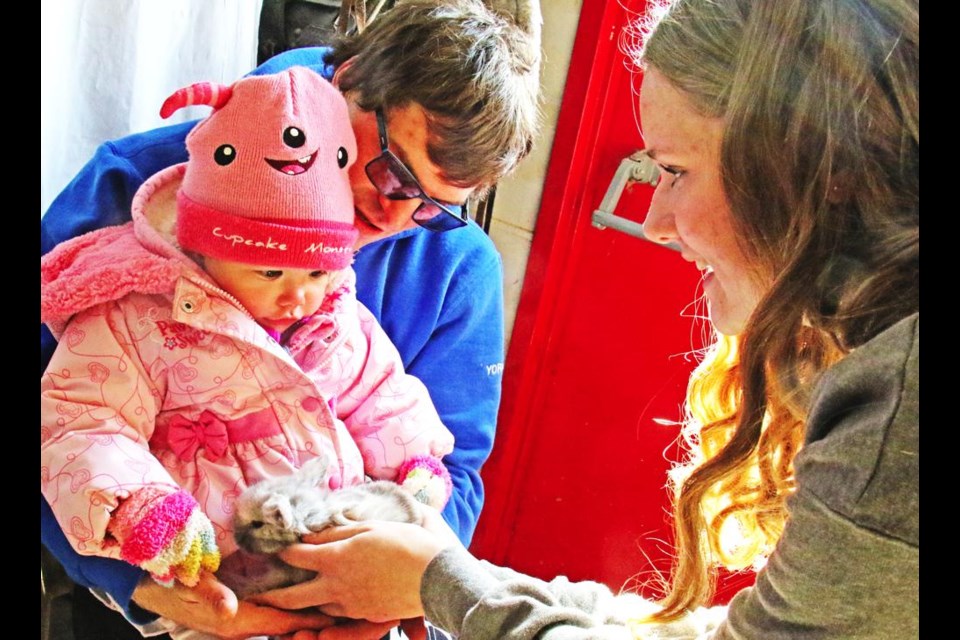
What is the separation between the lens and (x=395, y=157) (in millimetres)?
962

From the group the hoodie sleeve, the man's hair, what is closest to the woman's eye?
the man's hair

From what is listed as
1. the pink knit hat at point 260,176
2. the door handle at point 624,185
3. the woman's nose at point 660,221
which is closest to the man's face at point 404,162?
the pink knit hat at point 260,176

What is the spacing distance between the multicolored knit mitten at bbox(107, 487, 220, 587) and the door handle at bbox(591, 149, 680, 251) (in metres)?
0.89

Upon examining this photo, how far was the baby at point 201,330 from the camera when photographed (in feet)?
2.54

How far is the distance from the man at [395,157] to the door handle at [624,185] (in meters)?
0.44

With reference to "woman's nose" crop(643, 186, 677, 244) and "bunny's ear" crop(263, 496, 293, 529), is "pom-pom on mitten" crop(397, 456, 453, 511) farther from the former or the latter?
"woman's nose" crop(643, 186, 677, 244)

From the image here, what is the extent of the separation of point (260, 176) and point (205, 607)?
402mm

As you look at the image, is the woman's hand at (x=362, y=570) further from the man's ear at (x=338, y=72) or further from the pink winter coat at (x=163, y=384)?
the man's ear at (x=338, y=72)

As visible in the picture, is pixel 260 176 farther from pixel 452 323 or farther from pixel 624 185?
pixel 624 185

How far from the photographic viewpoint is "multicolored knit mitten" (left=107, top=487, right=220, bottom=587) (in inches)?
30.0

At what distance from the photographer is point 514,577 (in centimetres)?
88

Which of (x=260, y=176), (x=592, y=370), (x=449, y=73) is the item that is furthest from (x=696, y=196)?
(x=592, y=370)
